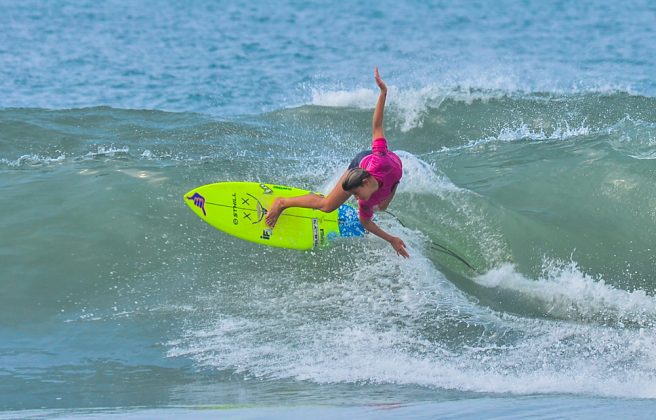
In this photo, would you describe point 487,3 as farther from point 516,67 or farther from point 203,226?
point 203,226

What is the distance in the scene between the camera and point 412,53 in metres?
20.7

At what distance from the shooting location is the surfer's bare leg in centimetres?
703

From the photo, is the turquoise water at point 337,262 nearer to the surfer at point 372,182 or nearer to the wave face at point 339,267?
the wave face at point 339,267

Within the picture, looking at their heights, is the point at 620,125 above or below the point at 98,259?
above

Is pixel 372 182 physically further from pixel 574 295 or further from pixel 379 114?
pixel 574 295

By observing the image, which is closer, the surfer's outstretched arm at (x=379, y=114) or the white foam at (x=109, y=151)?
the surfer's outstretched arm at (x=379, y=114)

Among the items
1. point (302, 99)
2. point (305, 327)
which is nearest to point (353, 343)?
point (305, 327)

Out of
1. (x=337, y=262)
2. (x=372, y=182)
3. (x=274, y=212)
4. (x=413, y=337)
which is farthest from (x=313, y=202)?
(x=413, y=337)

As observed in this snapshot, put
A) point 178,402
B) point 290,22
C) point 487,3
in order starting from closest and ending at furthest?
→ point 178,402 < point 290,22 < point 487,3

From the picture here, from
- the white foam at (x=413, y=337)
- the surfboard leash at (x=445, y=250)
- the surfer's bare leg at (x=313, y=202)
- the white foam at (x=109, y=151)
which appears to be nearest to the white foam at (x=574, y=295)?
the white foam at (x=413, y=337)

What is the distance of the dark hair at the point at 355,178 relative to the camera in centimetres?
679

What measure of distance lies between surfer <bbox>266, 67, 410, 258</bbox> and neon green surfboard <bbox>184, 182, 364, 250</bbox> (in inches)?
28.6

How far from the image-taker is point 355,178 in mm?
6785

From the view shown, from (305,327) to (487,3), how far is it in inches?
948
